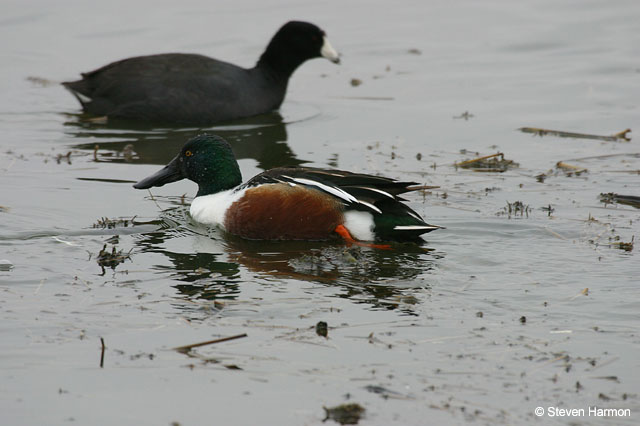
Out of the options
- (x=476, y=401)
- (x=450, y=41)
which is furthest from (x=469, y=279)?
(x=450, y=41)

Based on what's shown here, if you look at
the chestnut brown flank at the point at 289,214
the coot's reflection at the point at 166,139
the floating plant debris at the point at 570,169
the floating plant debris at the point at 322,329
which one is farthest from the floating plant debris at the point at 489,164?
the floating plant debris at the point at 322,329

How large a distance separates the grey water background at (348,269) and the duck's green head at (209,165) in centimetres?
38

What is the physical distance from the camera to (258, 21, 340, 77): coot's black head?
12.5m

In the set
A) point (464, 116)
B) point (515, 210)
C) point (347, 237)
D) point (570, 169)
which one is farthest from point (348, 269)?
point (464, 116)

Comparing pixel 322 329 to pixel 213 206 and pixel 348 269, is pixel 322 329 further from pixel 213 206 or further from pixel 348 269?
pixel 213 206

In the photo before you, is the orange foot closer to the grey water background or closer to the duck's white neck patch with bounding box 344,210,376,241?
the duck's white neck patch with bounding box 344,210,376,241

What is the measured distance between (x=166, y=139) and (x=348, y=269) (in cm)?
480

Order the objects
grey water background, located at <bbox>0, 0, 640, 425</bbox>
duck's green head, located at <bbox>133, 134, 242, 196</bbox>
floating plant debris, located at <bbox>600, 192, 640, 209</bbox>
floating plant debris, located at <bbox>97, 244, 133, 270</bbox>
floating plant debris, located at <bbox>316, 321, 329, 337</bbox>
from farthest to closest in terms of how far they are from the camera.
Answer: floating plant debris, located at <bbox>600, 192, 640, 209</bbox> → duck's green head, located at <bbox>133, 134, 242, 196</bbox> → floating plant debris, located at <bbox>97, 244, 133, 270</bbox> → floating plant debris, located at <bbox>316, 321, 329, 337</bbox> → grey water background, located at <bbox>0, 0, 640, 425</bbox>

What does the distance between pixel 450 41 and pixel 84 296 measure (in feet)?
34.9

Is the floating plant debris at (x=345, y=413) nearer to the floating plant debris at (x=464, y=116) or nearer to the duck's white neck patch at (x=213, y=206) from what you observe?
the duck's white neck patch at (x=213, y=206)

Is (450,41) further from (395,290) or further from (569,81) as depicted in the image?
(395,290)

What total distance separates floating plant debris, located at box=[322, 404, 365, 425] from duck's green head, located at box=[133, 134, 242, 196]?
3957mm

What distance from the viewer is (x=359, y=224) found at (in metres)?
7.53

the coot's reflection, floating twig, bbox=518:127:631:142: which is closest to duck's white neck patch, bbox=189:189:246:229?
the coot's reflection
